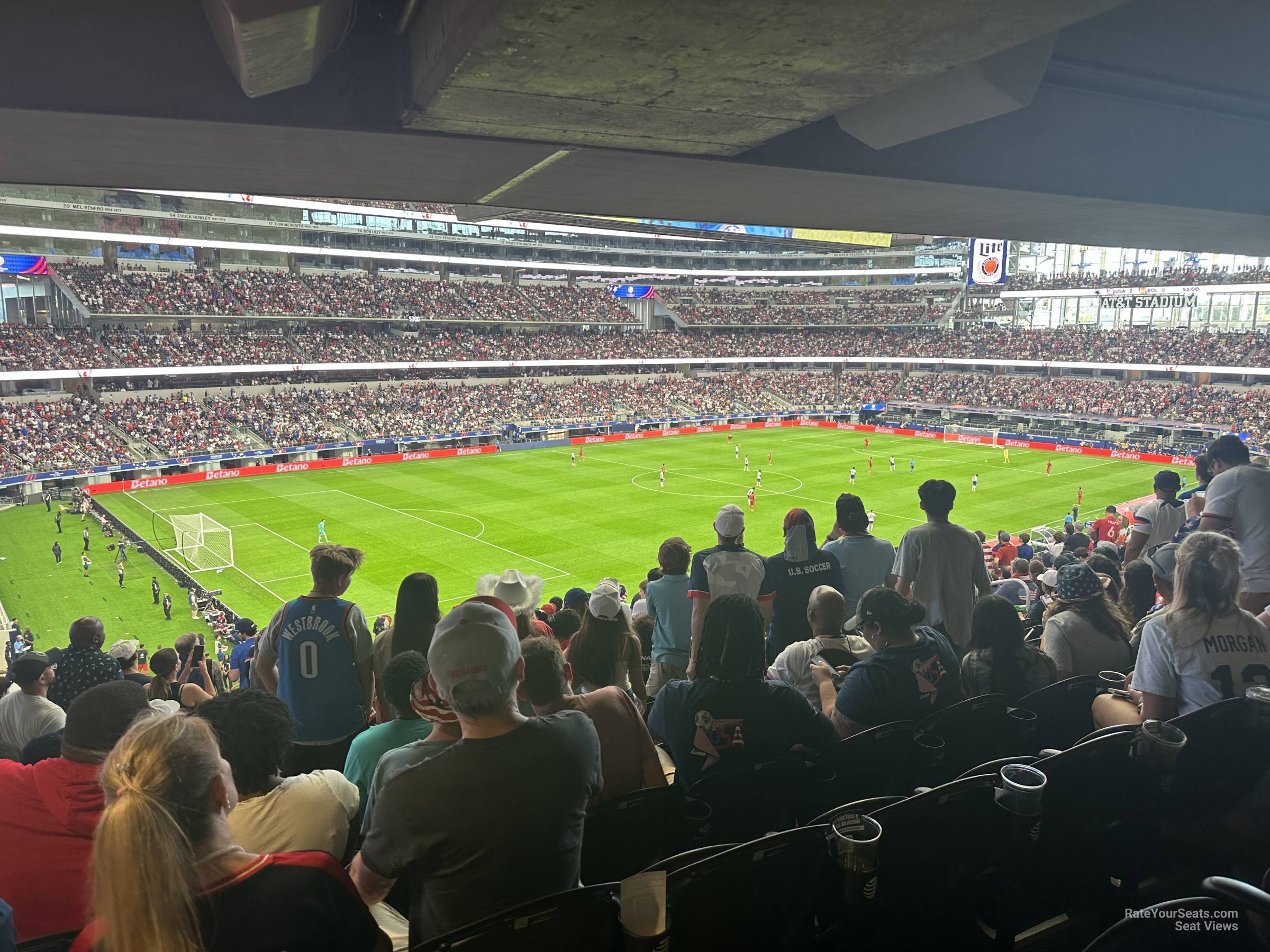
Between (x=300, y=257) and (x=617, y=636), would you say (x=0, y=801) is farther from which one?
(x=300, y=257)

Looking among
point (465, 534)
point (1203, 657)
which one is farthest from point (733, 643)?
point (465, 534)

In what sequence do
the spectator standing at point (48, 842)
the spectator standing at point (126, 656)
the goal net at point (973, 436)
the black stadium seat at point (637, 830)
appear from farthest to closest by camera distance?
1. the goal net at point (973, 436)
2. the spectator standing at point (126, 656)
3. the black stadium seat at point (637, 830)
4. the spectator standing at point (48, 842)

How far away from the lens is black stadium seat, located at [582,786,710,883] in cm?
348

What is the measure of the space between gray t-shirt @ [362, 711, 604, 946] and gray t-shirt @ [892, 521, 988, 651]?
4507mm

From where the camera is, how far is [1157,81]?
4.35 m

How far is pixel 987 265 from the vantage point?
7200 centimetres

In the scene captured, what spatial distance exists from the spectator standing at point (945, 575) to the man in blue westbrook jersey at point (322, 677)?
409cm

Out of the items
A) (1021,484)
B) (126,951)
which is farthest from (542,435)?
(126,951)

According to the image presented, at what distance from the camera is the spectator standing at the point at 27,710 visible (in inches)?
246

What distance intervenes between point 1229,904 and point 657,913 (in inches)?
59.4

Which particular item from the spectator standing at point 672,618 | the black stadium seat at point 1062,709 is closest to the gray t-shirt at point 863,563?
the spectator standing at point 672,618

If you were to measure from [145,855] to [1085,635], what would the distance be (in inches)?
205

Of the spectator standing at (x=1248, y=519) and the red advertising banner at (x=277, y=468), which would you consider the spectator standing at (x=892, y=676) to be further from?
the red advertising banner at (x=277, y=468)

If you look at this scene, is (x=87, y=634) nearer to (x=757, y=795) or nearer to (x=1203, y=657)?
(x=757, y=795)
